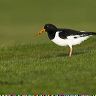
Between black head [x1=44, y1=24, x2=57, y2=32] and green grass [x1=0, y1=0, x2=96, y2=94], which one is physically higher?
black head [x1=44, y1=24, x2=57, y2=32]

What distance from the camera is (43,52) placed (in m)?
25.3

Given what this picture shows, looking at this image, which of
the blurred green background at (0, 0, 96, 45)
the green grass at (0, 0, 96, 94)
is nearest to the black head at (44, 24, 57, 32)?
the green grass at (0, 0, 96, 94)

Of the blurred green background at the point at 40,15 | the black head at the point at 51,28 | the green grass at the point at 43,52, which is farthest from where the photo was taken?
the blurred green background at the point at 40,15

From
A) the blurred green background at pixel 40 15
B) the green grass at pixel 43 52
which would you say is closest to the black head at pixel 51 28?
the green grass at pixel 43 52

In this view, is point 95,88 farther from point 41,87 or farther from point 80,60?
point 80,60

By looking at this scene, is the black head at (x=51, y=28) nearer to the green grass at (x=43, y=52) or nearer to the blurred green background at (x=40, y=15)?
the green grass at (x=43, y=52)

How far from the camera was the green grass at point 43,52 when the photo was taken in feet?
56.8

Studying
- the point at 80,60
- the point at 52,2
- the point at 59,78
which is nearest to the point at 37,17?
the point at 52,2

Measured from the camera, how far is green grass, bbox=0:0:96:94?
17312mm

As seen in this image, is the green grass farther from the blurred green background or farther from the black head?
the black head

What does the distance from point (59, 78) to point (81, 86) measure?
1186 mm

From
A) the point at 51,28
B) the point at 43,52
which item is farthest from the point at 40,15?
the point at 51,28

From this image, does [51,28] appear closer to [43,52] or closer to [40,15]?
[43,52]

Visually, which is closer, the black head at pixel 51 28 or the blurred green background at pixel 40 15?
the black head at pixel 51 28
